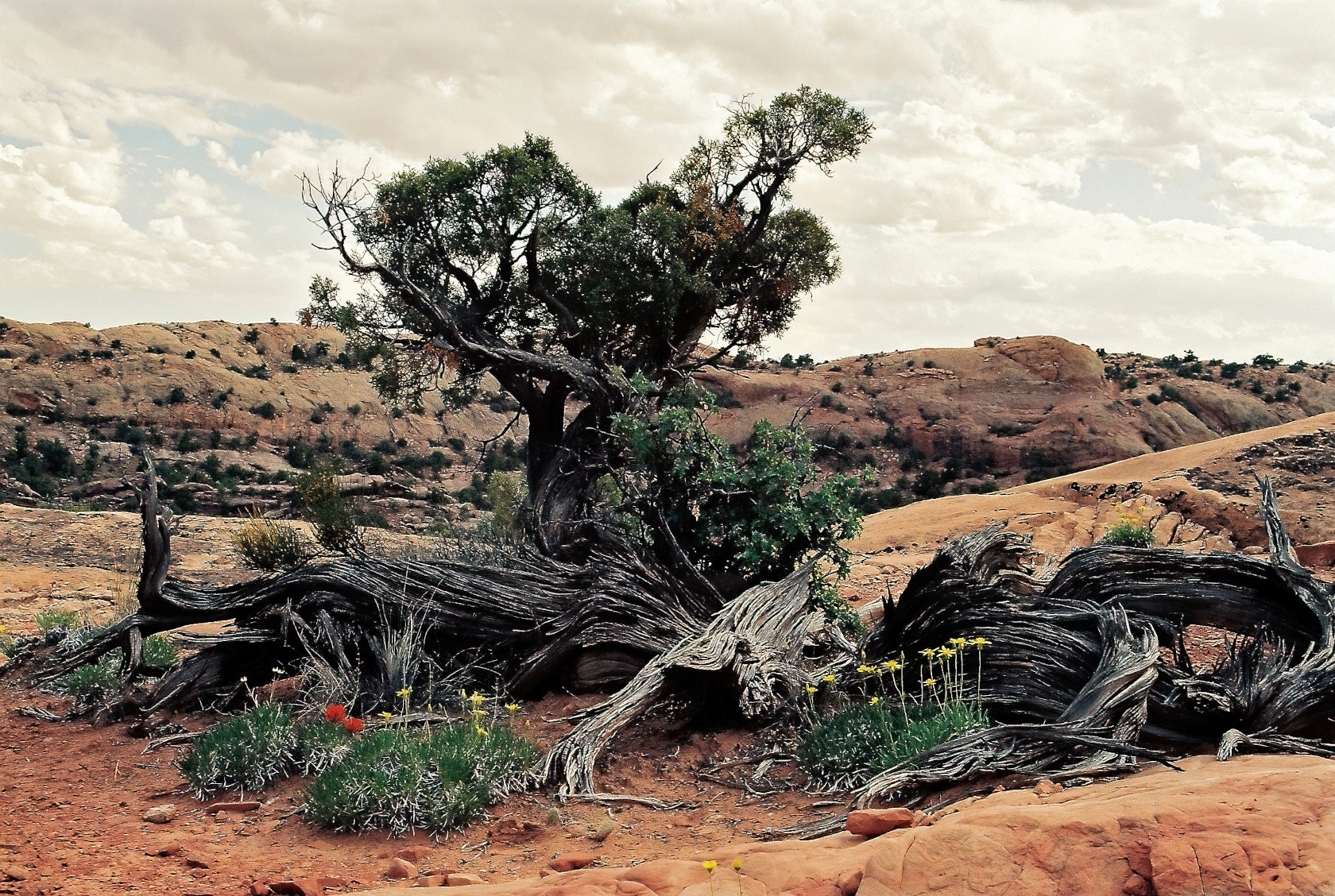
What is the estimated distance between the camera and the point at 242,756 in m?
5.91

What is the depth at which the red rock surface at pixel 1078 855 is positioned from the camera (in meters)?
2.66

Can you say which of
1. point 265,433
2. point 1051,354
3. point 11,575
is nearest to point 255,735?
point 11,575

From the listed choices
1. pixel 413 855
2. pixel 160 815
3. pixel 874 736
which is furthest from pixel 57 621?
pixel 874 736

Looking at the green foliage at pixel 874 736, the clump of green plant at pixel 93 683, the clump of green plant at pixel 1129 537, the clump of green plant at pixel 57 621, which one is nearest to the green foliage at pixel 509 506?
the clump of green plant at pixel 93 683

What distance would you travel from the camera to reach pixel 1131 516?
17.5 m

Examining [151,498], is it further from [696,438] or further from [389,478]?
[389,478]

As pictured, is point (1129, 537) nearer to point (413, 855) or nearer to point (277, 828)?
point (413, 855)

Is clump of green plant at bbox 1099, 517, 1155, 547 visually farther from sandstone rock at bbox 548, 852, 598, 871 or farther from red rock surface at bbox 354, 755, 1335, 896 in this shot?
sandstone rock at bbox 548, 852, 598, 871

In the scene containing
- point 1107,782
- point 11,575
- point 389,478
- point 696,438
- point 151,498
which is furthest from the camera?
point 389,478

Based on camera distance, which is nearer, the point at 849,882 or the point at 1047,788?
the point at 849,882

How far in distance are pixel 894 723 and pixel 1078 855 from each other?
9.27 ft

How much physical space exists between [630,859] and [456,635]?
4.07 metres

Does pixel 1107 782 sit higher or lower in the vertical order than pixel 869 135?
lower

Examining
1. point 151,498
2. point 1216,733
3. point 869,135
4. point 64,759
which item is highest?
point 869,135
